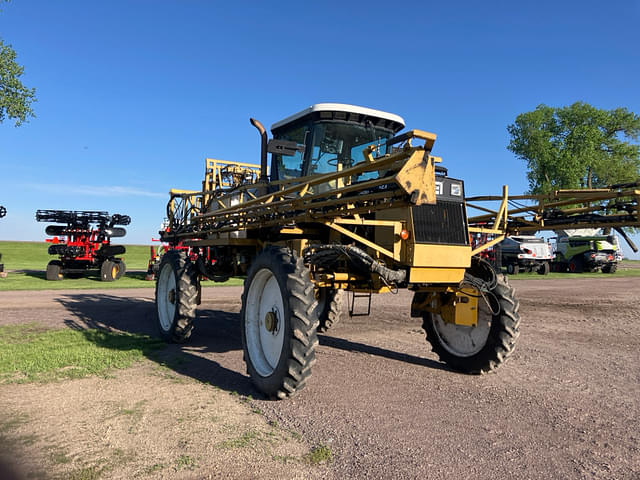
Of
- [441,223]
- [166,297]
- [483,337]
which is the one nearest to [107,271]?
[166,297]

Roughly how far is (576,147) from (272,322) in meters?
41.5

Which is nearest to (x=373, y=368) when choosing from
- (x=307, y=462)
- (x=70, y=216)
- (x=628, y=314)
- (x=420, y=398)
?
(x=420, y=398)

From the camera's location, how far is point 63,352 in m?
5.93

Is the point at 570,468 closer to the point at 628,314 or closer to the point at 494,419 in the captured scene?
the point at 494,419

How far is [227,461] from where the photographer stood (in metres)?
2.97

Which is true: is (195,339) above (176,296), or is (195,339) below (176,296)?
below

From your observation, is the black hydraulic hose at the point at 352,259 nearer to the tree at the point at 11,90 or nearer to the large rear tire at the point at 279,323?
the large rear tire at the point at 279,323

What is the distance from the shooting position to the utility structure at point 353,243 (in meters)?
4.10

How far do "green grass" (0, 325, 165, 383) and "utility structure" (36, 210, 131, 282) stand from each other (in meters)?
11.9

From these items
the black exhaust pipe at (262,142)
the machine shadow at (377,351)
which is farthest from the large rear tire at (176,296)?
the black exhaust pipe at (262,142)

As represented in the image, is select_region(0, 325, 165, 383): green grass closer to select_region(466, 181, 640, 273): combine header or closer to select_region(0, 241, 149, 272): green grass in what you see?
select_region(466, 181, 640, 273): combine header

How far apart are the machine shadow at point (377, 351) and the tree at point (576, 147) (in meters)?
34.7

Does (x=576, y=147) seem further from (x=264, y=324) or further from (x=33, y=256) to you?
(x=33, y=256)

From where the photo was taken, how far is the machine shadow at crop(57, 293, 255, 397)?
17.0 feet
